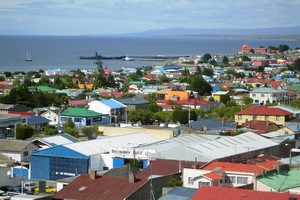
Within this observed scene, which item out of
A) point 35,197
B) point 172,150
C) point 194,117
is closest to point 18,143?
point 172,150

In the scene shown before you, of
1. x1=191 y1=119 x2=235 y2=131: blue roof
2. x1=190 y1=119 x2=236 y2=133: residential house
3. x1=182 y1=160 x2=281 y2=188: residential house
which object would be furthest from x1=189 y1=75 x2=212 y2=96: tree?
x1=182 y1=160 x2=281 y2=188: residential house

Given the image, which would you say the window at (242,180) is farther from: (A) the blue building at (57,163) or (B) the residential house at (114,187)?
(A) the blue building at (57,163)

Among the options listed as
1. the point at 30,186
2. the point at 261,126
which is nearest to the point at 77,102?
the point at 261,126

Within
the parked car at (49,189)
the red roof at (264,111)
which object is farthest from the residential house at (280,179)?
the red roof at (264,111)

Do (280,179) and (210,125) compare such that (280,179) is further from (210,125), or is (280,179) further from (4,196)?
(210,125)

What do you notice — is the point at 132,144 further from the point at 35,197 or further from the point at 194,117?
the point at 194,117

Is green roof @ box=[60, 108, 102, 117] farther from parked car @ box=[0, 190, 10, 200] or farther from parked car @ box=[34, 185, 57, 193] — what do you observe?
parked car @ box=[0, 190, 10, 200]

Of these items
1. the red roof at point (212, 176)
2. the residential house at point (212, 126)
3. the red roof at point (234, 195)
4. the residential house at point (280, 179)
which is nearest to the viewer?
the red roof at point (234, 195)
